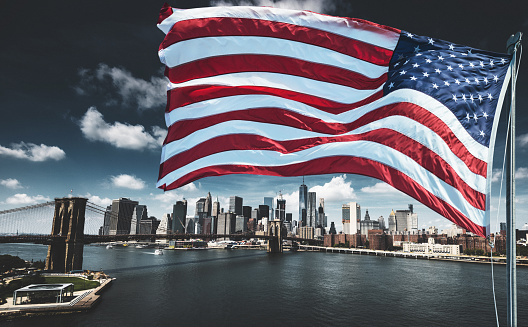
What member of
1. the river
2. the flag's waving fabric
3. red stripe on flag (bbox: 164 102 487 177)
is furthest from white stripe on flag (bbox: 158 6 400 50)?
the river

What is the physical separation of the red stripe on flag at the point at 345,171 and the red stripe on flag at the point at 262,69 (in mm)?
2183

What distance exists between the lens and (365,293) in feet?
174

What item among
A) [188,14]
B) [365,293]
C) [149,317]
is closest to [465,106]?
[188,14]

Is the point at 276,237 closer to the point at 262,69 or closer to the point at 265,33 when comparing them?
the point at 262,69

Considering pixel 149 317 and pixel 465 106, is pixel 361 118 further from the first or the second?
pixel 149 317

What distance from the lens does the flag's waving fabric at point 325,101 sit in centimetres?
692

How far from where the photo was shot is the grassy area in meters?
47.6

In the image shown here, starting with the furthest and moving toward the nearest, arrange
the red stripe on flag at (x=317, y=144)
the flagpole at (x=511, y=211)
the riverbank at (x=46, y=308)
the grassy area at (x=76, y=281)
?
the grassy area at (x=76, y=281)
the riverbank at (x=46, y=308)
the red stripe on flag at (x=317, y=144)
the flagpole at (x=511, y=211)

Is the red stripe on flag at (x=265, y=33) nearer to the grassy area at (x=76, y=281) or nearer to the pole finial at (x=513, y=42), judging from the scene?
the pole finial at (x=513, y=42)

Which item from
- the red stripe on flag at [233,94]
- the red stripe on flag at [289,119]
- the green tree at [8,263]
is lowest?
the green tree at [8,263]

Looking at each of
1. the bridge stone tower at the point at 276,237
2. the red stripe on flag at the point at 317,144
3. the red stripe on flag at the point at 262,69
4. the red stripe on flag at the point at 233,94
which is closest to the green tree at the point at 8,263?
the red stripe on flag at the point at 317,144

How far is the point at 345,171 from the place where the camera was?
29.1 ft

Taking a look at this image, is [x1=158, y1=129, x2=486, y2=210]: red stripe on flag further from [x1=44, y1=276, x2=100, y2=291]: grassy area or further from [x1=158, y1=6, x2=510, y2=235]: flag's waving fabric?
[x1=44, y1=276, x2=100, y2=291]: grassy area

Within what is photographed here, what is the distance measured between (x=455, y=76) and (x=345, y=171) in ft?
11.6
